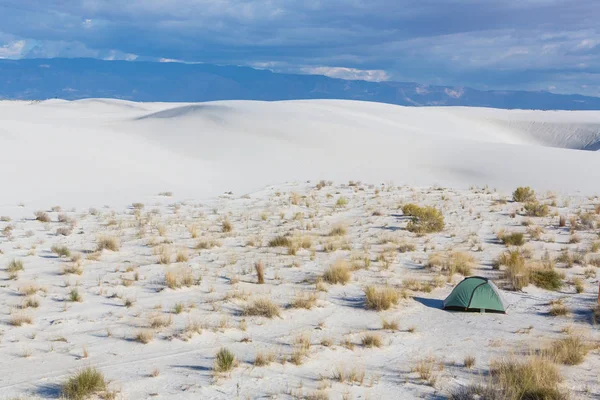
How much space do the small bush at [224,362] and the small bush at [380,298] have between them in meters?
2.93

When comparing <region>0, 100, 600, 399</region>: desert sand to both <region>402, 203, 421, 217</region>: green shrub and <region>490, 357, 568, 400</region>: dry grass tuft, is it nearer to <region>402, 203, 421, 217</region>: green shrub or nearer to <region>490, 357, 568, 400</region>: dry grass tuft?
<region>490, 357, 568, 400</region>: dry grass tuft

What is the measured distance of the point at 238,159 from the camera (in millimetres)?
31531

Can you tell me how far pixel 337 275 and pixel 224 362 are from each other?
4.04 m

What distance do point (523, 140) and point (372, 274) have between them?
67923 millimetres

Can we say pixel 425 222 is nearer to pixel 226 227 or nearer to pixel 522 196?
pixel 226 227

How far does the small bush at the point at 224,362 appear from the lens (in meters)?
6.00

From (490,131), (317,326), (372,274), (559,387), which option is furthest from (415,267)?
(490,131)

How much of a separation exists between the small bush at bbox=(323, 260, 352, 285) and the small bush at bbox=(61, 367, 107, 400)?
4972 millimetres

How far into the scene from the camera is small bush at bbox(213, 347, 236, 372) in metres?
6.00

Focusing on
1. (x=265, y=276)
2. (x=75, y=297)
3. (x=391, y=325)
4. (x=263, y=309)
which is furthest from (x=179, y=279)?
(x=391, y=325)

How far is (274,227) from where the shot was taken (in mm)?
15219

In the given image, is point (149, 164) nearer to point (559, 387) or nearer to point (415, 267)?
point (415, 267)

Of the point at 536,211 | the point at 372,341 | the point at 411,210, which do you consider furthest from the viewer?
the point at 536,211

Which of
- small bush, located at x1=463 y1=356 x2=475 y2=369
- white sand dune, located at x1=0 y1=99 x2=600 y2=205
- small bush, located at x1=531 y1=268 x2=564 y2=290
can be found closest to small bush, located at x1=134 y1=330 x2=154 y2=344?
small bush, located at x1=463 y1=356 x2=475 y2=369
